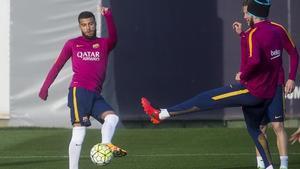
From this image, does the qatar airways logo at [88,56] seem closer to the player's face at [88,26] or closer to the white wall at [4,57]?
the player's face at [88,26]

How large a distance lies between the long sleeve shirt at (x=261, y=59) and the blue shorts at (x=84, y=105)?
6.70 ft

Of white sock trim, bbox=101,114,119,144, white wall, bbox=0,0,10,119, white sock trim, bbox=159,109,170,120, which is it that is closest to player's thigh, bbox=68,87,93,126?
white sock trim, bbox=101,114,119,144

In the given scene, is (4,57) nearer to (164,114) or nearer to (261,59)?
(164,114)

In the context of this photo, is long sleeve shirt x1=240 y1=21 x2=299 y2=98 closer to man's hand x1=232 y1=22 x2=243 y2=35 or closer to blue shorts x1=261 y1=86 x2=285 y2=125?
man's hand x1=232 y1=22 x2=243 y2=35

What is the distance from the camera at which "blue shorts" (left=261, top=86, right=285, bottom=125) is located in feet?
42.1

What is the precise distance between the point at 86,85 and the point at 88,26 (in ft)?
2.42

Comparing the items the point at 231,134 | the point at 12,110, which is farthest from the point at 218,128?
the point at 12,110

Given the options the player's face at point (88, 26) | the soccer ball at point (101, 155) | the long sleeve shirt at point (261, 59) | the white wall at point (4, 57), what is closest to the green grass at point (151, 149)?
the white wall at point (4, 57)

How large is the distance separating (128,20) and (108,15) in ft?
24.1

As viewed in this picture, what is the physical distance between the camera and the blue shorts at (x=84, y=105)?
1267 centimetres

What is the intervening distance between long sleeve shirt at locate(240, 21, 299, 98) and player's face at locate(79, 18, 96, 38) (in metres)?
2.01

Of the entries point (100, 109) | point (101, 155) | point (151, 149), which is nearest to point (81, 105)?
point (100, 109)

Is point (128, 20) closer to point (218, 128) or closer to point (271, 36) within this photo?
point (218, 128)

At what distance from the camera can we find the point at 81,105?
12.7 metres
